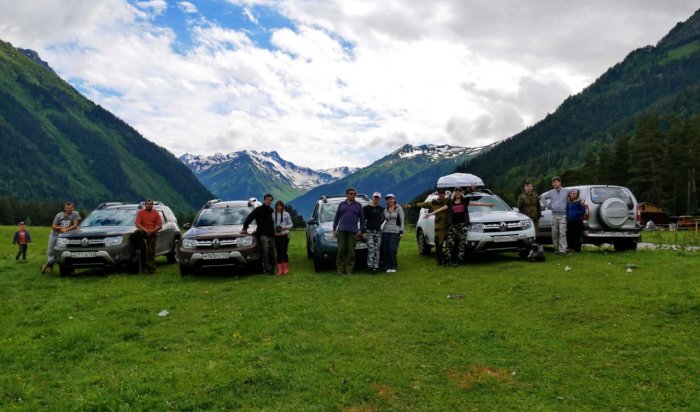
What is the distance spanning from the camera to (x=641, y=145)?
184 feet

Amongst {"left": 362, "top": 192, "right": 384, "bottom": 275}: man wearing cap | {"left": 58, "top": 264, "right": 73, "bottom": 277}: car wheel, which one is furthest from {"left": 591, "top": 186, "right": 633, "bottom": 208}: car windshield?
{"left": 58, "top": 264, "right": 73, "bottom": 277}: car wheel

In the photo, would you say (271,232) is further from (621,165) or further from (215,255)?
(621,165)

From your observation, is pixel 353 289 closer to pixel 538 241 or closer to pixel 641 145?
pixel 538 241

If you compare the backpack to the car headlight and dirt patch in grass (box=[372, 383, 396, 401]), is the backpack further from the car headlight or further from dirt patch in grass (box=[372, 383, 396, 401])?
dirt patch in grass (box=[372, 383, 396, 401])

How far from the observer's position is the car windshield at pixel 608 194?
1557 cm

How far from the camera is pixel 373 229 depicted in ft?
45.2

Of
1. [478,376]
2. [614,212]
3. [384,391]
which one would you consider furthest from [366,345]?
[614,212]

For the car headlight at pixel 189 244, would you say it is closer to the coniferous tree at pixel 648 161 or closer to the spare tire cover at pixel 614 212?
the spare tire cover at pixel 614 212

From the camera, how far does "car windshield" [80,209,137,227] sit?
49.8 ft

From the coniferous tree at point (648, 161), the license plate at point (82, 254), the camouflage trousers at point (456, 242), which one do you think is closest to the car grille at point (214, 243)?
the license plate at point (82, 254)

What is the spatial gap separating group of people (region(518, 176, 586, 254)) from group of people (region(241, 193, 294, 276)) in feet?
24.6

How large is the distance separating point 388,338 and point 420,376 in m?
1.53

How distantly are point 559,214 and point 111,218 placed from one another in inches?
543

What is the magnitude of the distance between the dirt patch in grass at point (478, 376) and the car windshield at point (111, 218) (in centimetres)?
1237
